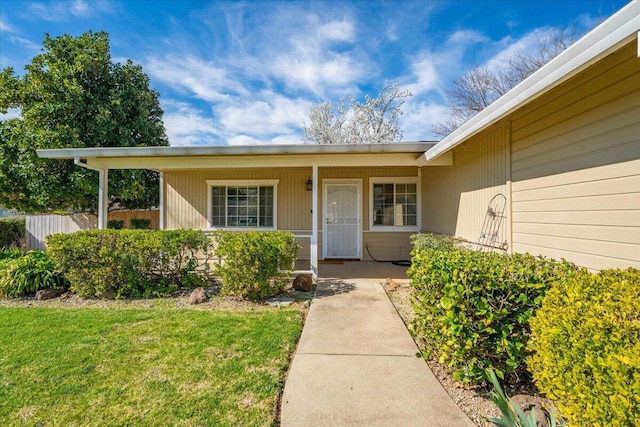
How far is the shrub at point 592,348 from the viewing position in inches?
50.9

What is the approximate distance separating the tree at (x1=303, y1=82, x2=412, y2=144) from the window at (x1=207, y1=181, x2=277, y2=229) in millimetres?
13422

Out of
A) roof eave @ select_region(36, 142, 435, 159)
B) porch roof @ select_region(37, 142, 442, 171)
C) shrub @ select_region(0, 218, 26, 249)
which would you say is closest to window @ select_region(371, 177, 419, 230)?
porch roof @ select_region(37, 142, 442, 171)

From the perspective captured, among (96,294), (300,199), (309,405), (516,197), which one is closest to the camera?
(309,405)

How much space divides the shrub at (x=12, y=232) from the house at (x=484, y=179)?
5847 millimetres

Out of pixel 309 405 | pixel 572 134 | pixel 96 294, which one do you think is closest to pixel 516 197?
pixel 572 134

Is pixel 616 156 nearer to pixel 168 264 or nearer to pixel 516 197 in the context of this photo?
pixel 516 197

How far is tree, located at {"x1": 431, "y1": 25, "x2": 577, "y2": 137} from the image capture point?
11.6 meters

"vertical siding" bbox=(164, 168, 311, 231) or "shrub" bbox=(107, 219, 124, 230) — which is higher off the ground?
"vertical siding" bbox=(164, 168, 311, 231)

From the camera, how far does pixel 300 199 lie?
8.27 meters

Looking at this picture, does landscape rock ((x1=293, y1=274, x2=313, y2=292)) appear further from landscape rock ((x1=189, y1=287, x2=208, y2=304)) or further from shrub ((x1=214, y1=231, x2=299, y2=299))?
landscape rock ((x1=189, y1=287, x2=208, y2=304))

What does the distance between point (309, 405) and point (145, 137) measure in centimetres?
1239

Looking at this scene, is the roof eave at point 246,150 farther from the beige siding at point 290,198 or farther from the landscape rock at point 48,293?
Answer: the landscape rock at point 48,293

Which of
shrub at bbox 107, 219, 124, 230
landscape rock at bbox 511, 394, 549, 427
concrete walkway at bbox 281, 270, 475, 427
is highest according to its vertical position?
shrub at bbox 107, 219, 124, 230

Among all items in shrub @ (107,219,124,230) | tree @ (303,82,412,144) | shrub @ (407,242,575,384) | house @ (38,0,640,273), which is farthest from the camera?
tree @ (303,82,412,144)
